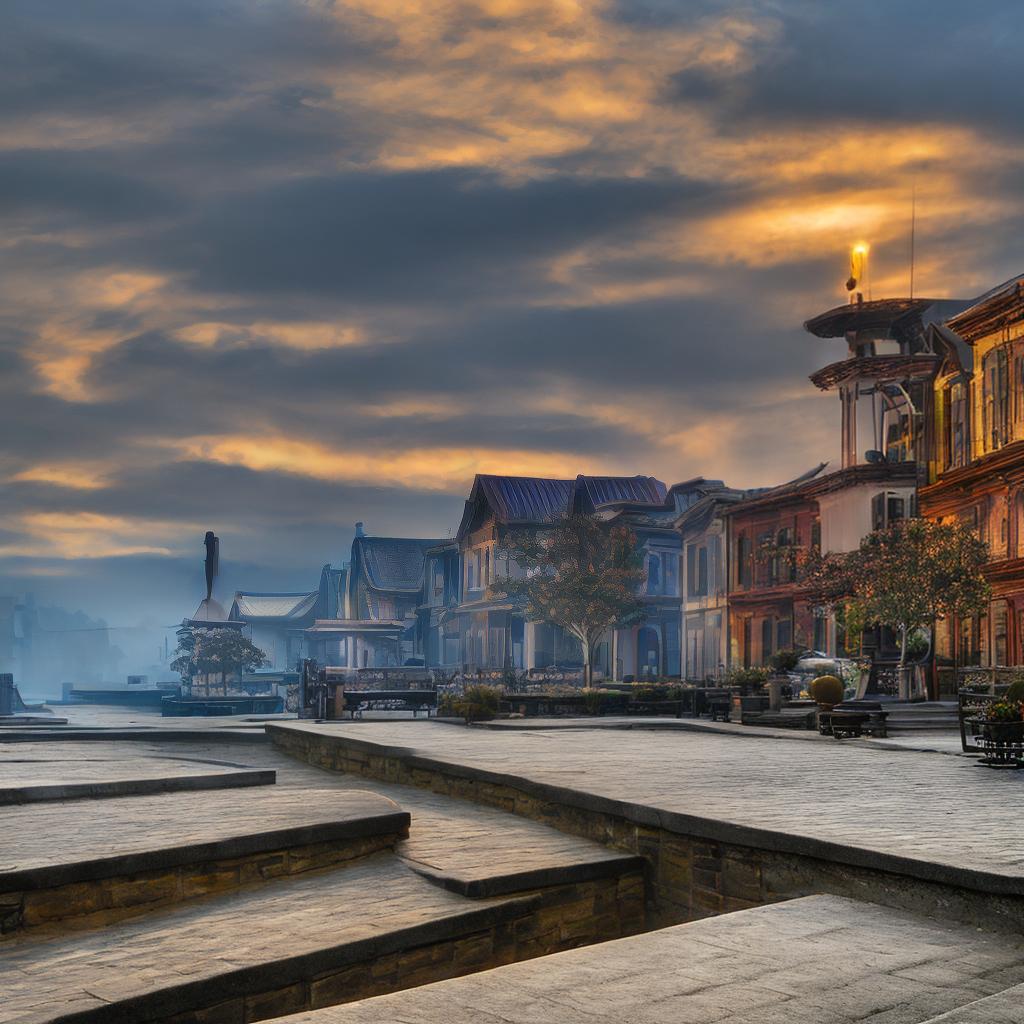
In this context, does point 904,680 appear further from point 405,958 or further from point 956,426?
point 405,958

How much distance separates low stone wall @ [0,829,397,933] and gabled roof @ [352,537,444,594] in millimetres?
66594

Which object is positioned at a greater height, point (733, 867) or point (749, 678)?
point (749, 678)

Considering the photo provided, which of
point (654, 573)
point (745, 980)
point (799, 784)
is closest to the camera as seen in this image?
point (745, 980)

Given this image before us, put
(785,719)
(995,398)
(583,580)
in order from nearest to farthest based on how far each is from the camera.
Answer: (785,719) < (995,398) < (583,580)

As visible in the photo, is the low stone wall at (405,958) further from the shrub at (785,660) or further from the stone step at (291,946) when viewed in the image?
the shrub at (785,660)

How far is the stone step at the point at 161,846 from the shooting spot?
754cm

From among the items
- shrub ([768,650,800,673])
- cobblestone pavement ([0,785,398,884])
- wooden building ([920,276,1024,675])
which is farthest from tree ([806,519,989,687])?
cobblestone pavement ([0,785,398,884])

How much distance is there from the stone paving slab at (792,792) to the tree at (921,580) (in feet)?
44.5

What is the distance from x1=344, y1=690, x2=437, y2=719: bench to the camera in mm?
31109

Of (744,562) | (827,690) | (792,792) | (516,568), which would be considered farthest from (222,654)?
(792,792)

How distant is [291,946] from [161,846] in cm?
178

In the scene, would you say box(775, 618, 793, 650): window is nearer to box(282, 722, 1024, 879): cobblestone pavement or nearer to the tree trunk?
the tree trunk

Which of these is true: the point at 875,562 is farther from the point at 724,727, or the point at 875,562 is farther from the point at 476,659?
the point at 476,659

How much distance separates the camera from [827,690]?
22.5 meters
